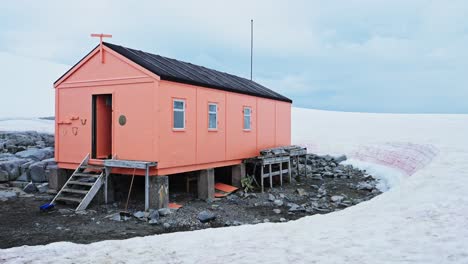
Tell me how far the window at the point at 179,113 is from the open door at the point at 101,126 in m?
3.07

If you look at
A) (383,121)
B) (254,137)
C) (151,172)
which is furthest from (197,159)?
(383,121)

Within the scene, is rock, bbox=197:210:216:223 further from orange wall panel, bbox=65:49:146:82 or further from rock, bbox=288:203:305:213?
orange wall panel, bbox=65:49:146:82

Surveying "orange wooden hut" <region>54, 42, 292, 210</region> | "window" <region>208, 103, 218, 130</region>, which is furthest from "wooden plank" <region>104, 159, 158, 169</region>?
"window" <region>208, 103, 218, 130</region>

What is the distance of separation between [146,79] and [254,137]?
7.40 m

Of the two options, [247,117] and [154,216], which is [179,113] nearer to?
[154,216]

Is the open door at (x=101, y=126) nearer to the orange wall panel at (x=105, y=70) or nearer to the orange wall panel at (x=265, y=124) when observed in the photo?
the orange wall panel at (x=105, y=70)

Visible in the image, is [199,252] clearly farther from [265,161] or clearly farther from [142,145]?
[265,161]

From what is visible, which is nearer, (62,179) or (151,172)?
(151,172)

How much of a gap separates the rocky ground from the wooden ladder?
1.15ft

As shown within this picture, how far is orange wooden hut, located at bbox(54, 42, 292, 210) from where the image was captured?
13492 millimetres

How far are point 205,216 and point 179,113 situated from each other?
3.88 metres

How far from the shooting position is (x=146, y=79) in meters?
13.5

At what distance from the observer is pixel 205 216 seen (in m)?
12.5

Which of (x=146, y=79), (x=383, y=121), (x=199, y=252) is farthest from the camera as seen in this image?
(x=383, y=121)
